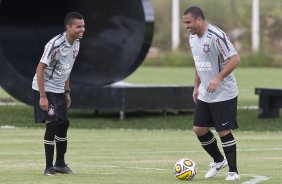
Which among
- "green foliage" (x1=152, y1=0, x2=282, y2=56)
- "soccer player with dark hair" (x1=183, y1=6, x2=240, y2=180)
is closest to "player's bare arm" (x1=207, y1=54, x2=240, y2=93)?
"soccer player with dark hair" (x1=183, y1=6, x2=240, y2=180)

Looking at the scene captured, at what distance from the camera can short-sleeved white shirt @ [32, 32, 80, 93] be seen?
560 inches

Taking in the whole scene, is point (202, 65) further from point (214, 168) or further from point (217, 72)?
point (214, 168)

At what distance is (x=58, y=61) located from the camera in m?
14.3

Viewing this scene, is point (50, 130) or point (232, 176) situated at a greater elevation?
point (50, 130)

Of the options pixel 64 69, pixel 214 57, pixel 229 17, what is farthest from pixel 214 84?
pixel 229 17

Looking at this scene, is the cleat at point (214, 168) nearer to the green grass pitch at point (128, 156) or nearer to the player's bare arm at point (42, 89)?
the green grass pitch at point (128, 156)

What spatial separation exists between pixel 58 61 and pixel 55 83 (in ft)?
0.99

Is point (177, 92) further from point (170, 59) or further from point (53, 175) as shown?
point (170, 59)

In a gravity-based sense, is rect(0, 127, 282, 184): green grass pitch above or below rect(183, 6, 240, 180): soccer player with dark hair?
below

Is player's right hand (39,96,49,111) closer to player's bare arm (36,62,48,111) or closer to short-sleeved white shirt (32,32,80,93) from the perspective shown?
player's bare arm (36,62,48,111)

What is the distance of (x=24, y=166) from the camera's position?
50.6 feet

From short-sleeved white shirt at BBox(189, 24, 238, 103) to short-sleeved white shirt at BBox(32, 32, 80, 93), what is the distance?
1.73 meters

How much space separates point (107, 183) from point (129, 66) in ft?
47.0

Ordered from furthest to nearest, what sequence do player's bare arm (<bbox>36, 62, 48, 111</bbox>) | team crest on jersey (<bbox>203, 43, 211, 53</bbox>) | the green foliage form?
the green foliage
player's bare arm (<bbox>36, 62, 48, 111</bbox>)
team crest on jersey (<bbox>203, 43, 211, 53</bbox>)
